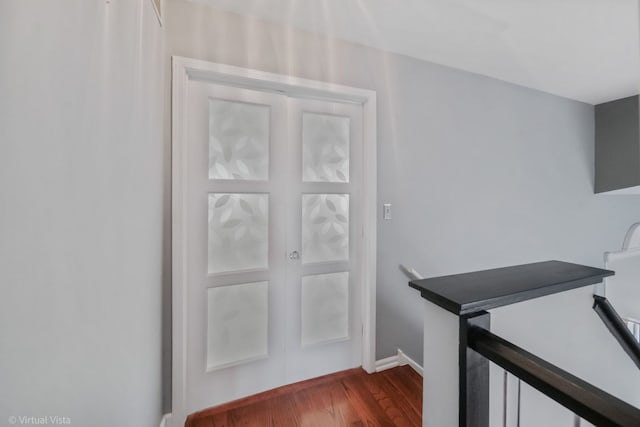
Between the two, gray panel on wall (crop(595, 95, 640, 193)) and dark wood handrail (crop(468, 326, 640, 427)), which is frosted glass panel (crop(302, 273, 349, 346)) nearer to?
dark wood handrail (crop(468, 326, 640, 427))

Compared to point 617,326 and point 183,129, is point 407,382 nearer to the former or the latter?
point 617,326

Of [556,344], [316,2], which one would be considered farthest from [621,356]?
[316,2]

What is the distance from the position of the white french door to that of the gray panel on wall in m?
3.34

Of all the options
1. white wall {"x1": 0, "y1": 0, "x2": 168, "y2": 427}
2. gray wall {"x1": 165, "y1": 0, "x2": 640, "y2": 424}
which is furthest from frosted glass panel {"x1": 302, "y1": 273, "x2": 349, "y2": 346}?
white wall {"x1": 0, "y1": 0, "x2": 168, "y2": 427}

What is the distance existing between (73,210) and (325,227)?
4.88ft

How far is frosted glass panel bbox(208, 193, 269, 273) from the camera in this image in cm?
171

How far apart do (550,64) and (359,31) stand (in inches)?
72.0

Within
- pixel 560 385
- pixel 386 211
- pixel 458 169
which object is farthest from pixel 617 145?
pixel 560 385

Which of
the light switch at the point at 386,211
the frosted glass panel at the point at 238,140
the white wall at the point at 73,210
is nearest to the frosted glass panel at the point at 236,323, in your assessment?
the white wall at the point at 73,210

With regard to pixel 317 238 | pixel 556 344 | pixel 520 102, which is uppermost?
pixel 520 102

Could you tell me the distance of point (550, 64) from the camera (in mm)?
2314

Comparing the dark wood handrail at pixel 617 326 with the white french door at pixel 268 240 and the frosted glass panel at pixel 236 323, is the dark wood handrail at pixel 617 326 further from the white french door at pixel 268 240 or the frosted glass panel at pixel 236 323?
the frosted glass panel at pixel 236 323

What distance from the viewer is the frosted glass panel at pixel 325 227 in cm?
195

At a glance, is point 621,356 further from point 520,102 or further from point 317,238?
point 520,102
